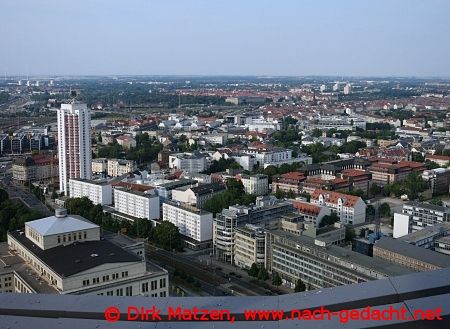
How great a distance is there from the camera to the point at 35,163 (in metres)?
11.2

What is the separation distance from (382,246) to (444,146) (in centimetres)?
915

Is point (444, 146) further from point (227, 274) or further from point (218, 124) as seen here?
point (227, 274)

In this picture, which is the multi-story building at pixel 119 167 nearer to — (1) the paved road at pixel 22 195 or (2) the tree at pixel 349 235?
(1) the paved road at pixel 22 195

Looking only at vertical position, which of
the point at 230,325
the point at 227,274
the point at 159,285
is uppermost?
the point at 230,325

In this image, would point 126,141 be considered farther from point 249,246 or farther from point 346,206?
point 249,246

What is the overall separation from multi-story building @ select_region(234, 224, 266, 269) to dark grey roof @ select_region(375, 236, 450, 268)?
1.15m

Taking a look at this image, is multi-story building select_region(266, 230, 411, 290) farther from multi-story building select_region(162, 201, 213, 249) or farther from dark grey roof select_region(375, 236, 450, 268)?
multi-story building select_region(162, 201, 213, 249)

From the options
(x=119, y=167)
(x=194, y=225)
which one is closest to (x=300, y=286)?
(x=194, y=225)

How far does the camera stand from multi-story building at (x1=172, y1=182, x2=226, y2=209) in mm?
8172

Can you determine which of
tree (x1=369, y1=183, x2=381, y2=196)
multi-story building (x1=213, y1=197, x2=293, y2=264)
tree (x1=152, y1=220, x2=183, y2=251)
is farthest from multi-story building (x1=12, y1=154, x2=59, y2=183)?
tree (x1=369, y1=183, x2=381, y2=196)

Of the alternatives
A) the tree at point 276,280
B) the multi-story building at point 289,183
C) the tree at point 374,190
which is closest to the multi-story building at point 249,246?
the tree at point 276,280

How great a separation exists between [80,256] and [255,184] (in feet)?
18.1

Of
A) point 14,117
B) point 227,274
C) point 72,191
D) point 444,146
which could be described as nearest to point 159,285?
point 227,274

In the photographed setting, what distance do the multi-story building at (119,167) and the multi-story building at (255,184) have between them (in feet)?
8.45
